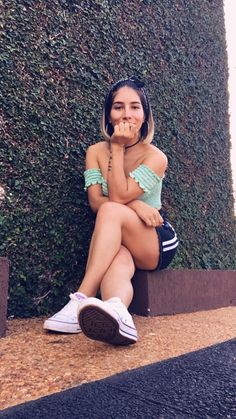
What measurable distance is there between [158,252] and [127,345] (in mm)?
637

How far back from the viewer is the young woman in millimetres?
1613

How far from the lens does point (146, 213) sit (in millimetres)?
2092

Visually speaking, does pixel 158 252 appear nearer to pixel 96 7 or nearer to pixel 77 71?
pixel 77 71

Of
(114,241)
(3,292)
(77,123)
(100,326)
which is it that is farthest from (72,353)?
(77,123)

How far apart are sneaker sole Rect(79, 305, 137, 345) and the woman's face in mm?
1176

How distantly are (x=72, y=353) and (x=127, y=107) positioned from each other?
1337 millimetres

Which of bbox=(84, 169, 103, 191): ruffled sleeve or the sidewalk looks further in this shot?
bbox=(84, 169, 103, 191): ruffled sleeve

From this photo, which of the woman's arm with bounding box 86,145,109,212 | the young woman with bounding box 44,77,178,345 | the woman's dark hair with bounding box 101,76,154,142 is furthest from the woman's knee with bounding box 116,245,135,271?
the woman's dark hair with bounding box 101,76,154,142

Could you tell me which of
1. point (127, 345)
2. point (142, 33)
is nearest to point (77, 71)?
point (142, 33)

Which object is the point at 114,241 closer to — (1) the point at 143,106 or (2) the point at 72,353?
(2) the point at 72,353

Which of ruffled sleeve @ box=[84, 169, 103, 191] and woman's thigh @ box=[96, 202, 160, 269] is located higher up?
ruffled sleeve @ box=[84, 169, 103, 191]

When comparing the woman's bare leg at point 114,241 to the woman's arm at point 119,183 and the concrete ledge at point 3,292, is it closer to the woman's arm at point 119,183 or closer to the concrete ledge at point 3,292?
the woman's arm at point 119,183

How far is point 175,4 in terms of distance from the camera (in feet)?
11.3

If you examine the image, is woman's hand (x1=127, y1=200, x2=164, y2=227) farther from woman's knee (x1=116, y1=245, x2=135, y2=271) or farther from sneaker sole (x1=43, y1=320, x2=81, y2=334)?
sneaker sole (x1=43, y1=320, x2=81, y2=334)
